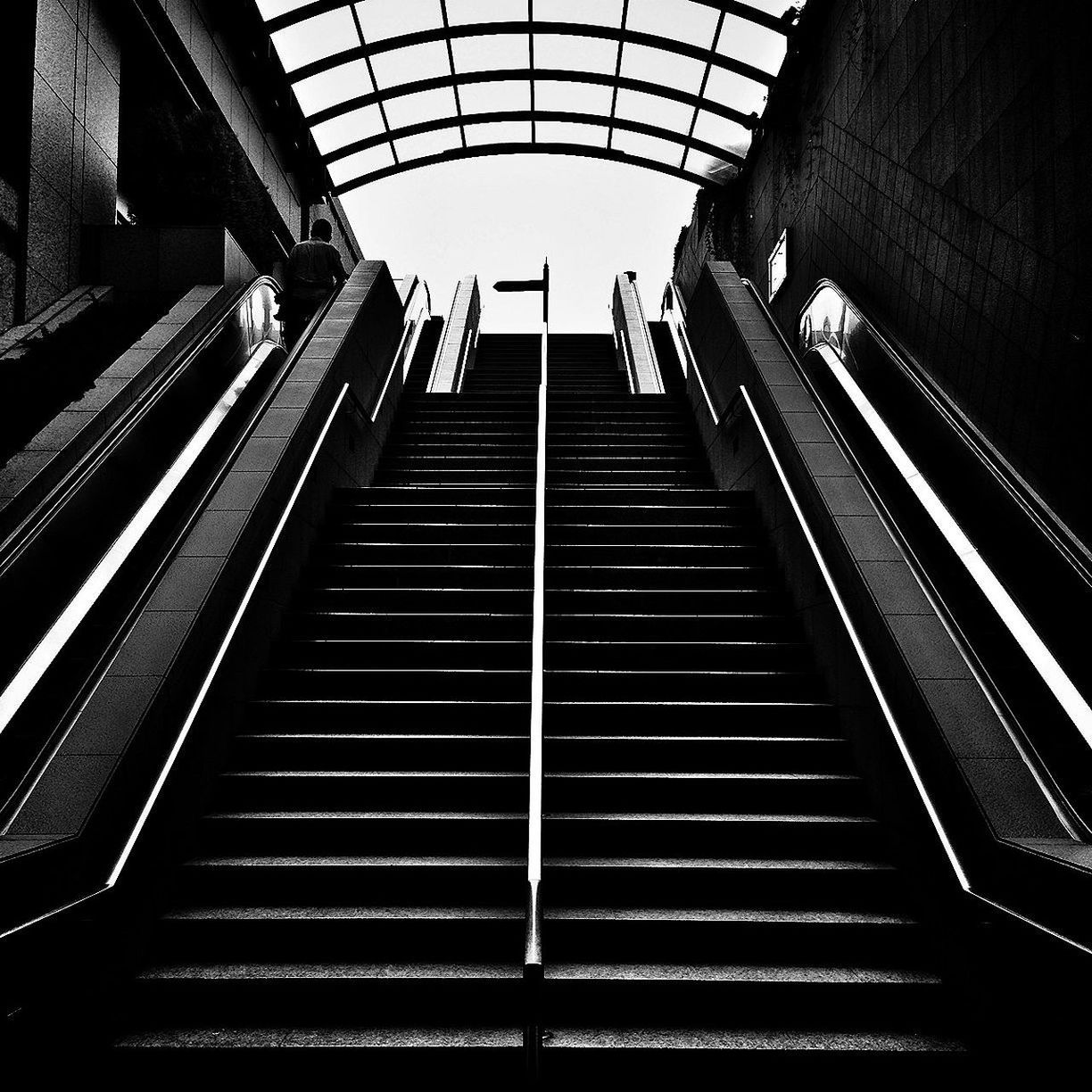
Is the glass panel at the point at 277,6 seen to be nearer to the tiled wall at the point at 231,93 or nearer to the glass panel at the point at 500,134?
the tiled wall at the point at 231,93

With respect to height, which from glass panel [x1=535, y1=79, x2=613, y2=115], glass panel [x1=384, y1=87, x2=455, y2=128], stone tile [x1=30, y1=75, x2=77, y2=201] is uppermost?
glass panel [x1=384, y1=87, x2=455, y2=128]

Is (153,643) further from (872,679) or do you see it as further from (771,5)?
(771,5)

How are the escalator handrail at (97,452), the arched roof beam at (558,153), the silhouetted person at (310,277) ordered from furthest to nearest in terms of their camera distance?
the arched roof beam at (558,153) < the silhouetted person at (310,277) < the escalator handrail at (97,452)

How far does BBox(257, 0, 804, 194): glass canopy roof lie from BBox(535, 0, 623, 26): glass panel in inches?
0.6

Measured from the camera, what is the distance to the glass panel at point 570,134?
14.1m

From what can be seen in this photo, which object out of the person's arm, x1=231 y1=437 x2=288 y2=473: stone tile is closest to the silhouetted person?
the person's arm

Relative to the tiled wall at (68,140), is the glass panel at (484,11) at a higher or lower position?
higher

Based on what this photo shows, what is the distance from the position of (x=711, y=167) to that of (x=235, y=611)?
1261 cm

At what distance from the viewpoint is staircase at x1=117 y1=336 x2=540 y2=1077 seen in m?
2.68

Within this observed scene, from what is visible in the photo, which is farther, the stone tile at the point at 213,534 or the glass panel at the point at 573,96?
the glass panel at the point at 573,96

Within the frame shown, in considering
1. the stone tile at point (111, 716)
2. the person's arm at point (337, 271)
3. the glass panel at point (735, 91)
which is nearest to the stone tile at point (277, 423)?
the stone tile at point (111, 716)

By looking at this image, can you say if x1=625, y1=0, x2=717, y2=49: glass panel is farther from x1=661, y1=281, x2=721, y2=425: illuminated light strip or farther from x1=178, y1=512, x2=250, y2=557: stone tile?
x1=178, y1=512, x2=250, y2=557: stone tile

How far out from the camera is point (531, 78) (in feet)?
41.3

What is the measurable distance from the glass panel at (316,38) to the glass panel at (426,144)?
93.1 inches
